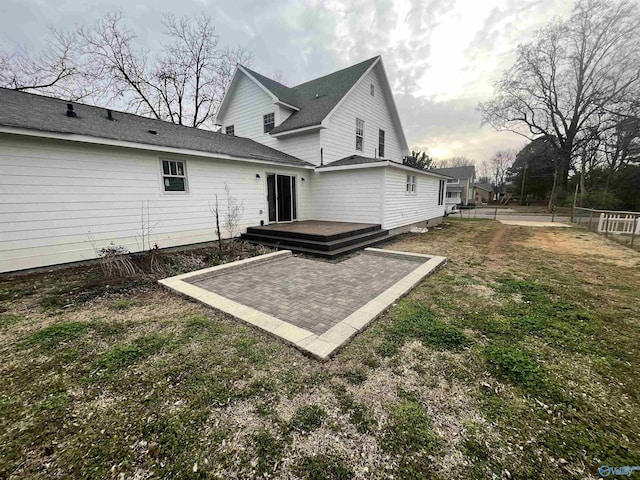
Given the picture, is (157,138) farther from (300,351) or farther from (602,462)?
(602,462)

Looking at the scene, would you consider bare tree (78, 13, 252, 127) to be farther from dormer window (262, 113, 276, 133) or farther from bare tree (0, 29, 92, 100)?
dormer window (262, 113, 276, 133)

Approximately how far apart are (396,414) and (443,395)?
1.67 feet

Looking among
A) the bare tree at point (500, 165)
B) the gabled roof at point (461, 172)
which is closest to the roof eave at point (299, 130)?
the gabled roof at point (461, 172)

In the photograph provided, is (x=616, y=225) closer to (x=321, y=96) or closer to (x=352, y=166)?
(x=352, y=166)

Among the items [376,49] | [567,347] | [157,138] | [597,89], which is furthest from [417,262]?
[597,89]

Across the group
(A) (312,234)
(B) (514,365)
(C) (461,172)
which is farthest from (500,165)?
(B) (514,365)

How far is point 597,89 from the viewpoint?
65.8 feet

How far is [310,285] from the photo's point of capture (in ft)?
15.6

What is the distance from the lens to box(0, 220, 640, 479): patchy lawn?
1.60m

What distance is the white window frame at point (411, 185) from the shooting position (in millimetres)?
11298

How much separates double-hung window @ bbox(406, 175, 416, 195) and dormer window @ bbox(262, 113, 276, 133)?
7.34 m

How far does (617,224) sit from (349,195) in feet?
37.7

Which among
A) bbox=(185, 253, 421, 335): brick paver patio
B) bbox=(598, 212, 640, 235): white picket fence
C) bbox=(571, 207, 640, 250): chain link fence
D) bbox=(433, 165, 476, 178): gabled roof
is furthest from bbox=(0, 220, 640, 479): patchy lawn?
bbox=(433, 165, 476, 178): gabled roof

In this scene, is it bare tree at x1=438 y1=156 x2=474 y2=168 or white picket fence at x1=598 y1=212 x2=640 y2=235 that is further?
bare tree at x1=438 y1=156 x2=474 y2=168
